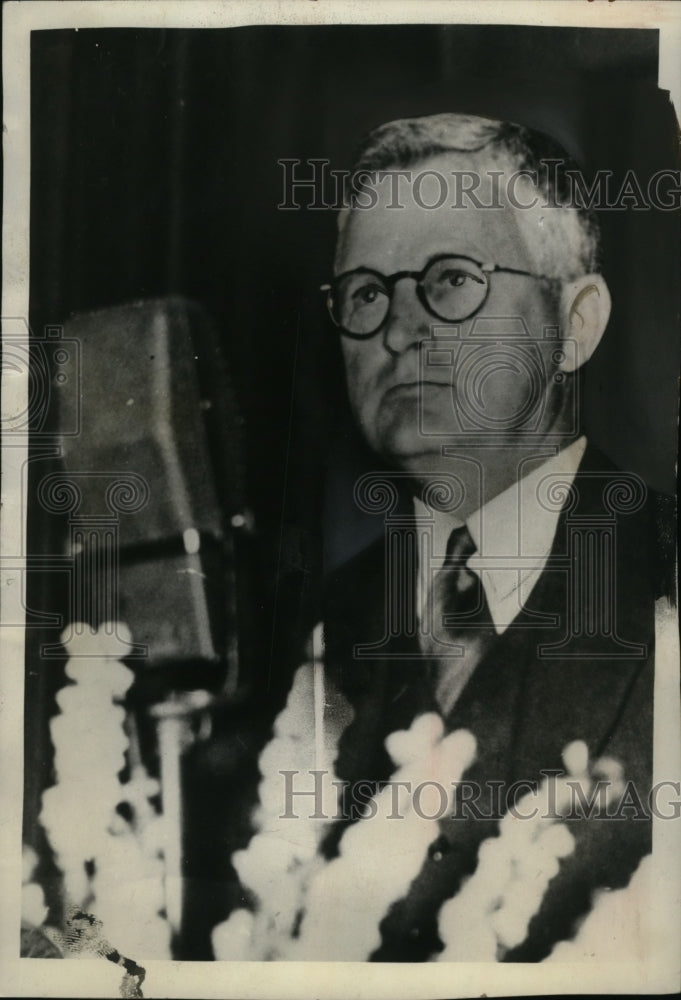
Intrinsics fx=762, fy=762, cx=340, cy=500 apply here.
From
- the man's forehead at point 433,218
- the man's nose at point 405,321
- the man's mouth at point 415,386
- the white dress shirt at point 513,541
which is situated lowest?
the white dress shirt at point 513,541

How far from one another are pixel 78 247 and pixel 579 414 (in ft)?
2.33

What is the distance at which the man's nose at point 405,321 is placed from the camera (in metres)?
1.01

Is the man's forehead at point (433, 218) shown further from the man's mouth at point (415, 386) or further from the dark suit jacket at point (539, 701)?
the dark suit jacket at point (539, 701)

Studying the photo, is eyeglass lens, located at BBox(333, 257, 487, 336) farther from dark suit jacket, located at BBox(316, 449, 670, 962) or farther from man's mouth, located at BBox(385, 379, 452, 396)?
dark suit jacket, located at BBox(316, 449, 670, 962)

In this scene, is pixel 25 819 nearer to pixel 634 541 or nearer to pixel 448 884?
pixel 448 884

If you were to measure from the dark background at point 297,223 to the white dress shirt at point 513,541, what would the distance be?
0.30 feet

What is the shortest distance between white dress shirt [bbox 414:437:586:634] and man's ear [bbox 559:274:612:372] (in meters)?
0.12

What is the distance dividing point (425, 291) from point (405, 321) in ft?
0.16

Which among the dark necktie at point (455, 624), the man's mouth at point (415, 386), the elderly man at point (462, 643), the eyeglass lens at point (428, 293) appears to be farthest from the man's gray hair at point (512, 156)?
the dark necktie at point (455, 624)

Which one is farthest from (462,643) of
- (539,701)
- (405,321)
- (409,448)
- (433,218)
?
(433,218)

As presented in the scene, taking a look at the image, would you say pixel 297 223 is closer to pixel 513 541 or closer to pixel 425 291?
pixel 425 291

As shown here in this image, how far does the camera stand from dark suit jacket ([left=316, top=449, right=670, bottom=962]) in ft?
3.32

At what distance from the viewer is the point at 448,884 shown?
39.8 inches

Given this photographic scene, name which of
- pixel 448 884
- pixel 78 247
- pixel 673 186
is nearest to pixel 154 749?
pixel 448 884
